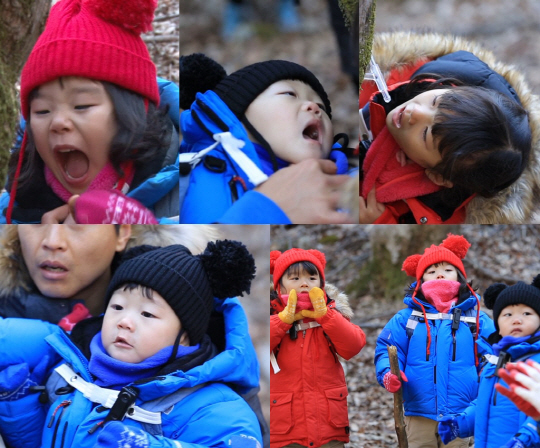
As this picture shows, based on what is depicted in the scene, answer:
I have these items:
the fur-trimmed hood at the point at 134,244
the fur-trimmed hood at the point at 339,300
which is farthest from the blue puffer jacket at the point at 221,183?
the fur-trimmed hood at the point at 339,300

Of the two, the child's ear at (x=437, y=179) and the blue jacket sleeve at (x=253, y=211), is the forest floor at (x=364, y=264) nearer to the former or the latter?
the blue jacket sleeve at (x=253, y=211)

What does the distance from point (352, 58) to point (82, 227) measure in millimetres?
1609

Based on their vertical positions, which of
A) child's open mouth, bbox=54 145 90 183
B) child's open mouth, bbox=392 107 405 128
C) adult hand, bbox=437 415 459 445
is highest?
child's open mouth, bbox=392 107 405 128

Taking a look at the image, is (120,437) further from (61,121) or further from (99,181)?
(61,121)

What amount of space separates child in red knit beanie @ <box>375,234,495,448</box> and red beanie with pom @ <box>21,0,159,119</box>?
5.75 ft

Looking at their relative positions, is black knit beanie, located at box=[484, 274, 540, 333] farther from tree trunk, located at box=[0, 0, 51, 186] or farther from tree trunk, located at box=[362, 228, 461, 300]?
tree trunk, located at box=[0, 0, 51, 186]

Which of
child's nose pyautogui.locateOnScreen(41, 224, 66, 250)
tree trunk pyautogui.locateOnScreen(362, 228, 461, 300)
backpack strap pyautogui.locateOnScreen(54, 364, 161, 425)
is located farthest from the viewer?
tree trunk pyautogui.locateOnScreen(362, 228, 461, 300)

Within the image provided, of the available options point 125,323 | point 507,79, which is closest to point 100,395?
point 125,323

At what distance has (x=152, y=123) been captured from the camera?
10.3ft

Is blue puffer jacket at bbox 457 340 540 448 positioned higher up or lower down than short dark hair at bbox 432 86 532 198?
lower down

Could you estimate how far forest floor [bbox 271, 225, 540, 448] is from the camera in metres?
3.46

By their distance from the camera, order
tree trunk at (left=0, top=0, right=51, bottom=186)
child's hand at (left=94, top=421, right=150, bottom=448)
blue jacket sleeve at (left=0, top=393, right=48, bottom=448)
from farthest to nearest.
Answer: tree trunk at (left=0, top=0, right=51, bottom=186) → blue jacket sleeve at (left=0, top=393, right=48, bottom=448) → child's hand at (left=94, top=421, right=150, bottom=448)

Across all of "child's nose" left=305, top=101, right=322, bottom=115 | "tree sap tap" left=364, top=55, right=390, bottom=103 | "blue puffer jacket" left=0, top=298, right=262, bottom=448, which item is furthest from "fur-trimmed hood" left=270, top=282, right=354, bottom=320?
"tree sap tap" left=364, top=55, right=390, bottom=103

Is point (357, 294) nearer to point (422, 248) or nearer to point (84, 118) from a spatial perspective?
point (422, 248)
